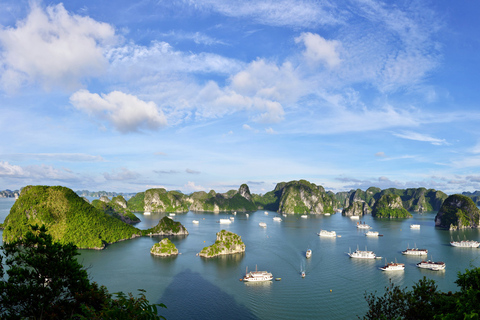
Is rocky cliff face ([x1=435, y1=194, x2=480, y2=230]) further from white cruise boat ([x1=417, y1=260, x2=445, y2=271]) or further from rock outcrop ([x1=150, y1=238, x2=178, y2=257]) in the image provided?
rock outcrop ([x1=150, y1=238, x2=178, y2=257])

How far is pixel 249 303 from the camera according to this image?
57.8m

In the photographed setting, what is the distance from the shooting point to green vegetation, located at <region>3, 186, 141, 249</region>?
10619 cm

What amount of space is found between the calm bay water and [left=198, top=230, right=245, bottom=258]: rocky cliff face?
3872 mm

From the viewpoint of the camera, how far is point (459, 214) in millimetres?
174000

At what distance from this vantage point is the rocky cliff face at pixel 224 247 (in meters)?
98.6

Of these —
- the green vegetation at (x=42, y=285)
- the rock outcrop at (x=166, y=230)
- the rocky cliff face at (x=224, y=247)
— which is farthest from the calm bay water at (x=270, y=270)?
the green vegetation at (x=42, y=285)

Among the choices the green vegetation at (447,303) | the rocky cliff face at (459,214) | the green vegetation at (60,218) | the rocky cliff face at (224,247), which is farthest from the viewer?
the rocky cliff face at (459,214)

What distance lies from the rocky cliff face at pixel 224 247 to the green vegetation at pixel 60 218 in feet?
142

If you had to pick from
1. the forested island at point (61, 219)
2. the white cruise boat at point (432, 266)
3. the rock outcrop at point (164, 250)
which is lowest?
the rock outcrop at point (164, 250)

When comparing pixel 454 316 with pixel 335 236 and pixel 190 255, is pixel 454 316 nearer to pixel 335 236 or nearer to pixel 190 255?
pixel 190 255

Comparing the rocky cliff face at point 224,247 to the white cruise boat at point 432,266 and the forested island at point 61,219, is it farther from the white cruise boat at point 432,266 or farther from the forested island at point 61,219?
the white cruise boat at point 432,266

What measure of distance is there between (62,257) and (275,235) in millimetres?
131538

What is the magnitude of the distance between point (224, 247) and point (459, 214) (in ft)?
523

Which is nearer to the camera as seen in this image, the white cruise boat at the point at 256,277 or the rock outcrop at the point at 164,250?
the white cruise boat at the point at 256,277
